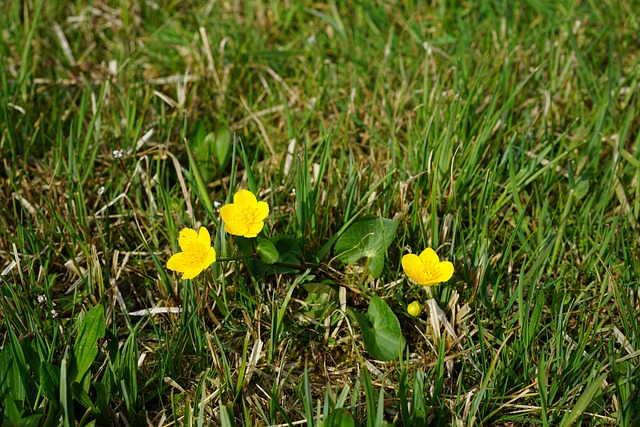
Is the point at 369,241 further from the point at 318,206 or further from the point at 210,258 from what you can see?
the point at 210,258

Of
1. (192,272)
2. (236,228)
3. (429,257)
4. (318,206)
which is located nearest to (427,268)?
(429,257)

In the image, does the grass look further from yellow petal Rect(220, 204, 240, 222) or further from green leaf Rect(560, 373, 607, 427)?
yellow petal Rect(220, 204, 240, 222)

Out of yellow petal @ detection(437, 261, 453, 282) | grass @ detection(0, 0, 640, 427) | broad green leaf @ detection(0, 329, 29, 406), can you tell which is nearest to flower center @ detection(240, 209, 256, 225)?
grass @ detection(0, 0, 640, 427)

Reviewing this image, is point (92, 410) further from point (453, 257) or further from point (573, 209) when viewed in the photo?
point (573, 209)

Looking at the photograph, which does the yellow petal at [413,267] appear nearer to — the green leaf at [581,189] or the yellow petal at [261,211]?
the yellow petal at [261,211]

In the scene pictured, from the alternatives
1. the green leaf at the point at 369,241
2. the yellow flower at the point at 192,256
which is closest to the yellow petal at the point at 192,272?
the yellow flower at the point at 192,256

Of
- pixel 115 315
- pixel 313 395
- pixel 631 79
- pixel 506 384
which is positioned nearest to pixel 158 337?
pixel 115 315
